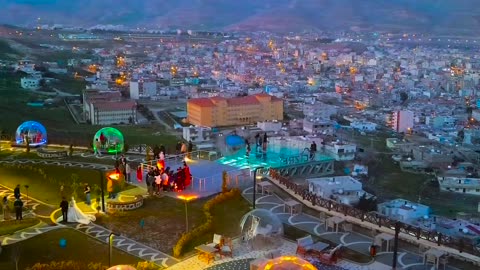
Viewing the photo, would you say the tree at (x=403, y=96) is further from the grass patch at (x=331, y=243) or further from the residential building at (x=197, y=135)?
the grass patch at (x=331, y=243)

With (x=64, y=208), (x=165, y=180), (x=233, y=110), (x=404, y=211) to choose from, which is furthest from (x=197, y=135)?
(x=64, y=208)

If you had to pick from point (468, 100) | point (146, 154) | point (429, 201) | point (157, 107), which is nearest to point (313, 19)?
point (468, 100)

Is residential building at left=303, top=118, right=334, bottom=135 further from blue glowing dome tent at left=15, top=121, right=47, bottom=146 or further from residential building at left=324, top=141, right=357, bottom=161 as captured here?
blue glowing dome tent at left=15, top=121, right=47, bottom=146

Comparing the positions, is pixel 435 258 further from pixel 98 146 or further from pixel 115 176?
pixel 98 146

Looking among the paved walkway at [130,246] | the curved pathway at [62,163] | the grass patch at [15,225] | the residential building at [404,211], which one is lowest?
the residential building at [404,211]

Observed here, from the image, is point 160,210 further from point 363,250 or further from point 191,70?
point 191,70

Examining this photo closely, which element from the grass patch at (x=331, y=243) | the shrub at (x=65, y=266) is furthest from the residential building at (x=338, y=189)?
the shrub at (x=65, y=266)
